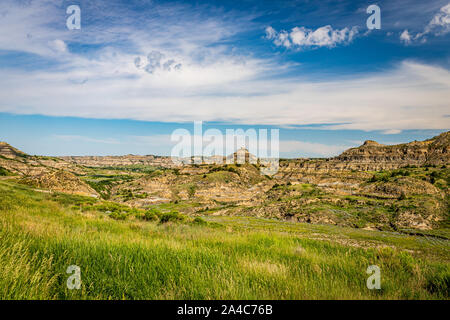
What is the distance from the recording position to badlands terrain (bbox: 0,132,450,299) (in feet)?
11.5

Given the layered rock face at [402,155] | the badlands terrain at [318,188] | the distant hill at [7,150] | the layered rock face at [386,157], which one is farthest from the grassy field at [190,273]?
the distant hill at [7,150]

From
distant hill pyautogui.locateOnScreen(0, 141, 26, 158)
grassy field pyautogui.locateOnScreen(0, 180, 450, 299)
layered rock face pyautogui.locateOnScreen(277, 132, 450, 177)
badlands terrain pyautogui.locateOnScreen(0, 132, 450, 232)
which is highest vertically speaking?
distant hill pyautogui.locateOnScreen(0, 141, 26, 158)

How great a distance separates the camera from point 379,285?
3.80 m

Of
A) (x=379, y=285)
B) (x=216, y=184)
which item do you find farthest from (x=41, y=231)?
(x=216, y=184)

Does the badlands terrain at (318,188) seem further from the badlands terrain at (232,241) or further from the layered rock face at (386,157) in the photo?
the badlands terrain at (232,241)

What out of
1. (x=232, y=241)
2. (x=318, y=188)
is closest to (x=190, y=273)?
(x=232, y=241)

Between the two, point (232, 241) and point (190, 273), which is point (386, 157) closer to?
point (232, 241)

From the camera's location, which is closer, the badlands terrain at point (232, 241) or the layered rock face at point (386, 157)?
the badlands terrain at point (232, 241)

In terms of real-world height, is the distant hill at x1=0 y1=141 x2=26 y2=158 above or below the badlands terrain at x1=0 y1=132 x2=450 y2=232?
above

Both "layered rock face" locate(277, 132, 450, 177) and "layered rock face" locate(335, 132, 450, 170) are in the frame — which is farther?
"layered rock face" locate(277, 132, 450, 177)

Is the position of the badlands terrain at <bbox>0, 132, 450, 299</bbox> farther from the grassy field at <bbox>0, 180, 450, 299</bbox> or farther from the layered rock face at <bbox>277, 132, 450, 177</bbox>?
the layered rock face at <bbox>277, 132, 450, 177</bbox>

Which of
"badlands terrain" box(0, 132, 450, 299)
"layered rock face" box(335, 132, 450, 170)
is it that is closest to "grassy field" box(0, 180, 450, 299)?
"badlands terrain" box(0, 132, 450, 299)

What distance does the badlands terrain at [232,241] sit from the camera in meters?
3.51
